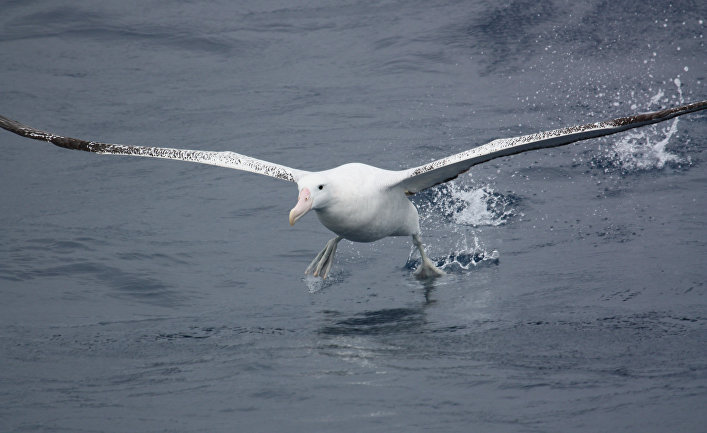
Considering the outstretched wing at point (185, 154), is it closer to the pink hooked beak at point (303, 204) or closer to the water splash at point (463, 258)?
the pink hooked beak at point (303, 204)

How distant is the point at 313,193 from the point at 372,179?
1231 mm

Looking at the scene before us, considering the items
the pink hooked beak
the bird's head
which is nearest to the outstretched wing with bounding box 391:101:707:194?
the bird's head

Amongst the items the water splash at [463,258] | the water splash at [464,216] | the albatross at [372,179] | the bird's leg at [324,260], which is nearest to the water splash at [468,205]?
the water splash at [464,216]

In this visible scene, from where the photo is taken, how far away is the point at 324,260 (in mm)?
11734

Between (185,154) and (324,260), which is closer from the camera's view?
(185,154)

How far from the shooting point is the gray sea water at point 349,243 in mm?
7930

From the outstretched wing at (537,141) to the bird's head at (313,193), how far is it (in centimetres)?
108

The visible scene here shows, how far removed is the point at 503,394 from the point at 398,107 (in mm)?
10882

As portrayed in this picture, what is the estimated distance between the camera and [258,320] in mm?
10062

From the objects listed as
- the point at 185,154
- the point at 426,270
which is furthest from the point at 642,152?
the point at 185,154

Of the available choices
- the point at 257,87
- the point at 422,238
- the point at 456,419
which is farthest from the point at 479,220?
the point at 257,87

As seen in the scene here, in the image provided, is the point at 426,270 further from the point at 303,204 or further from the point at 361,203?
the point at 303,204

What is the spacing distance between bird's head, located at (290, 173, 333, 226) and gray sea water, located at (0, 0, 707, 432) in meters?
1.26

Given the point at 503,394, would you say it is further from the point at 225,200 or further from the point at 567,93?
the point at 567,93
